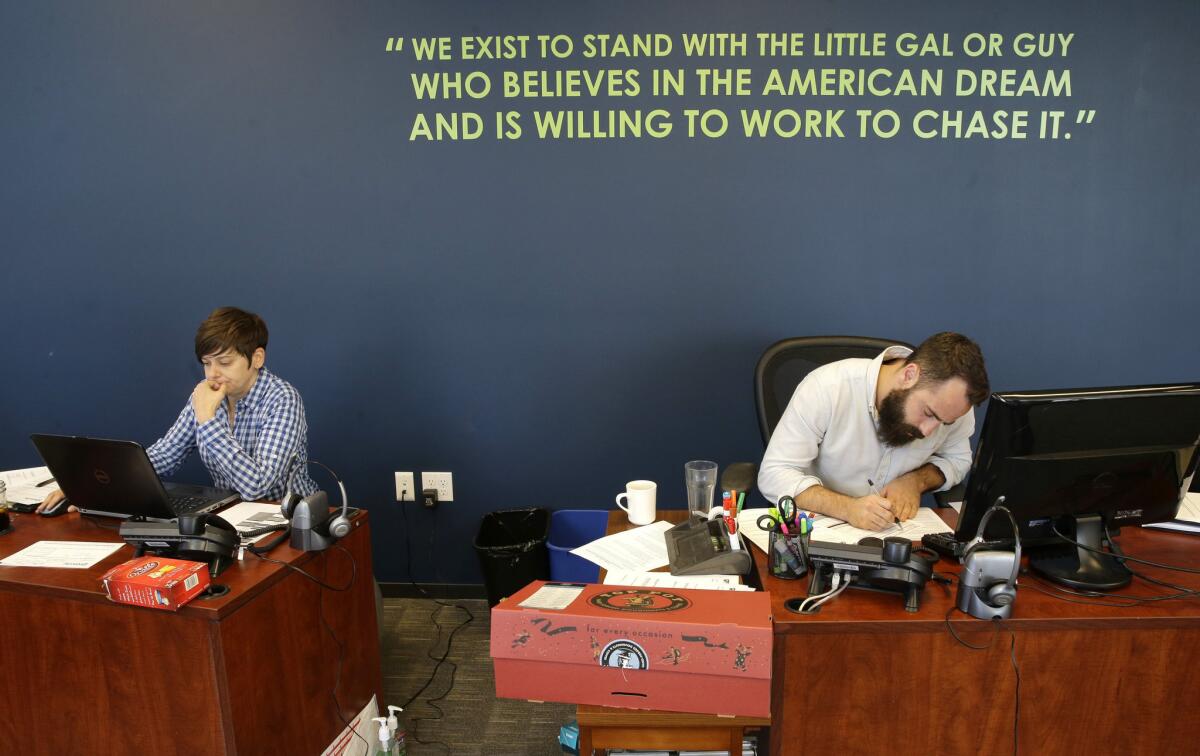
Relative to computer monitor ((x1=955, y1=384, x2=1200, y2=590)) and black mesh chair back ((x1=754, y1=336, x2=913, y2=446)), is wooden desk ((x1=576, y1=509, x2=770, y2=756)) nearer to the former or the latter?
computer monitor ((x1=955, y1=384, x2=1200, y2=590))

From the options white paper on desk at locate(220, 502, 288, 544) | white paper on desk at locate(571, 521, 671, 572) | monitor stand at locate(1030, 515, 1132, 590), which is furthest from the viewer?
white paper on desk at locate(220, 502, 288, 544)

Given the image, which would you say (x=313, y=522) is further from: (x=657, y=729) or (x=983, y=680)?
(x=983, y=680)

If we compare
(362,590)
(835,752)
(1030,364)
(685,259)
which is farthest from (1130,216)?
(362,590)

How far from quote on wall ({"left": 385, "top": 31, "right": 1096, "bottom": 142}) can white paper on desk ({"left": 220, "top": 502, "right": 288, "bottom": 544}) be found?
134 centimetres

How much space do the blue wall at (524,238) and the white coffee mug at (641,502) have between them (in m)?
0.94

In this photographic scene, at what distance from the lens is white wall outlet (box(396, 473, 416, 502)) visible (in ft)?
9.08

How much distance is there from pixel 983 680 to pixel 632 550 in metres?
0.69

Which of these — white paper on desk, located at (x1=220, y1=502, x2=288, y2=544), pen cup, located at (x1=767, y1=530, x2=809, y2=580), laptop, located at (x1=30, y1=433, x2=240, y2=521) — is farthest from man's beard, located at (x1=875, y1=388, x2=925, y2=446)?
laptop, located at (x1=30, y1=433, x2=240, y2=521)

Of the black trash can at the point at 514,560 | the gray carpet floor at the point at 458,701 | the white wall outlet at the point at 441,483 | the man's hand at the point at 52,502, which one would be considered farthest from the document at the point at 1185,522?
the man's hand at the point at 52,502

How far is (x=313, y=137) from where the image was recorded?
2.58 metres

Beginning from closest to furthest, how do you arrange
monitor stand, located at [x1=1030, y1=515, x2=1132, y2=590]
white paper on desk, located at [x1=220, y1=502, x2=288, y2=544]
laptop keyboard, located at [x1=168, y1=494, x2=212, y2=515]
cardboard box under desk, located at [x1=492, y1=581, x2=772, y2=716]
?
cardboard box under desk, located at [x1=492, y1=581, x2=772, y2=716] < monitor stand, located at [x1=1030, y1=515, x2=1132, y2=590] < white paper on desk, located at [x1=220, y1=502, x2=288, y2=544] < laptop keyboard, located at [x1=168, y1=494, x2=212, y2=515]

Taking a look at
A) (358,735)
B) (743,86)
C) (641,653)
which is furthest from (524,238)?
(641,653)

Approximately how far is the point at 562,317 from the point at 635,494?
104cm

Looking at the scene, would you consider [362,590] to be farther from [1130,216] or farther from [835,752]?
[1130,216]
